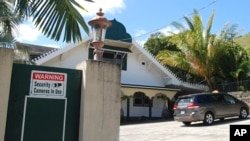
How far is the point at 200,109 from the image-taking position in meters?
19.0

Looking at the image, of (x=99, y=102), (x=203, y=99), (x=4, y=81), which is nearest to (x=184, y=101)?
(x=203, y=99)

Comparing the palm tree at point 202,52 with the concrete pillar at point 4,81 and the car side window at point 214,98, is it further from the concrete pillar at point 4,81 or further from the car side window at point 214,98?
the concrete pillar at point 4,81

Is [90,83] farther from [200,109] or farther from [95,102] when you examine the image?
[200,109]

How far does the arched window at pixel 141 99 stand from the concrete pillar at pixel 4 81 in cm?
2042

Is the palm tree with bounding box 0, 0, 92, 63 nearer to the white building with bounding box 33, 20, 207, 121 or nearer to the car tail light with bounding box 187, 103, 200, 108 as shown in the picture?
the car tail light with bounding box 187, 103, 200, 108

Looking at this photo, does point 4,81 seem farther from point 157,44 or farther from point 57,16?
point 157,44

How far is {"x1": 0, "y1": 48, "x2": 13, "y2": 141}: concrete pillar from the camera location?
688 cm

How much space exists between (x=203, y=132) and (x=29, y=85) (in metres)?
10.7

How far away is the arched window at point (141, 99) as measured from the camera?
89.5 feet

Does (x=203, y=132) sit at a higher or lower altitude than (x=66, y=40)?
lower

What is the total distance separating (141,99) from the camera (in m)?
27.6

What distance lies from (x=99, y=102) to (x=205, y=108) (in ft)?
40.7

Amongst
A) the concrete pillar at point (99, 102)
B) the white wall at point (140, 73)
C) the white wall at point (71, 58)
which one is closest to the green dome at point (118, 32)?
the white wall at point (140, 73)

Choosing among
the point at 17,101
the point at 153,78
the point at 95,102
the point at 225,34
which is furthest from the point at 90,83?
the point at 225,34
